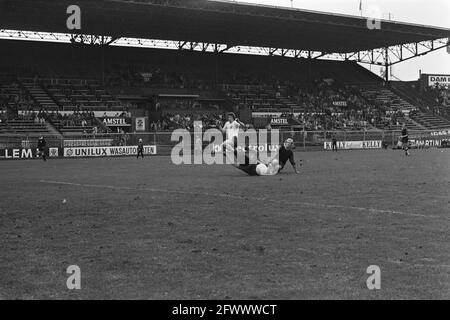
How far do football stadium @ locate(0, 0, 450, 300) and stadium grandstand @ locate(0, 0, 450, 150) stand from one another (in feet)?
0.71

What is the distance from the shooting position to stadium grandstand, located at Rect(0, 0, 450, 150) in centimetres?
4881

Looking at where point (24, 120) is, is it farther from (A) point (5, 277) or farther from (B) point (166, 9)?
(A) point (5, 277)

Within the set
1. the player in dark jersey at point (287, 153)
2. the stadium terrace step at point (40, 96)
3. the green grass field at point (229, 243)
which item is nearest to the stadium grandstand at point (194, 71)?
the stadium terrace step at point (40, 96)

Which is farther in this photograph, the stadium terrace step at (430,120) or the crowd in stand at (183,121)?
the stadium terrace step at (430,120)

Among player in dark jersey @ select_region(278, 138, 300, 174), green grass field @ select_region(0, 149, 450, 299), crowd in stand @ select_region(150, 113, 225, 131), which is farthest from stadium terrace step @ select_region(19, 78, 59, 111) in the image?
green grass field @ select_region(0, 149, 450, 299)

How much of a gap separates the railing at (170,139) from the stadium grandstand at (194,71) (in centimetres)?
42

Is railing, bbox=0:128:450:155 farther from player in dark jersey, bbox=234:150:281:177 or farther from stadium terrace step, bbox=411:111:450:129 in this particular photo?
player in dark jersey, bbox=234:150:281:177

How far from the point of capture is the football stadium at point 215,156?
252 inches

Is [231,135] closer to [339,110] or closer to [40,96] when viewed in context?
[40,96]

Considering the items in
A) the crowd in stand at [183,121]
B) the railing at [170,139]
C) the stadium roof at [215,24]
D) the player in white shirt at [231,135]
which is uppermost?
the stadium roof at [215,24]

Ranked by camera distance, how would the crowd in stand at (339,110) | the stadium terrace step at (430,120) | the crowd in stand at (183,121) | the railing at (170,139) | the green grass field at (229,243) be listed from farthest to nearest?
the stadium terrace step at (430,120), the crowd in stand at (339,110), the crowd in stand at (183,121), the railing at (170,139), the green grass field at (229,243)

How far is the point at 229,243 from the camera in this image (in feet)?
25.9

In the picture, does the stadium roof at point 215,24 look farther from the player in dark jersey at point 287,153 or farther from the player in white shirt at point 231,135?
the player in white shirt at point 231,135

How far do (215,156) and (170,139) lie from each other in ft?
26.5
